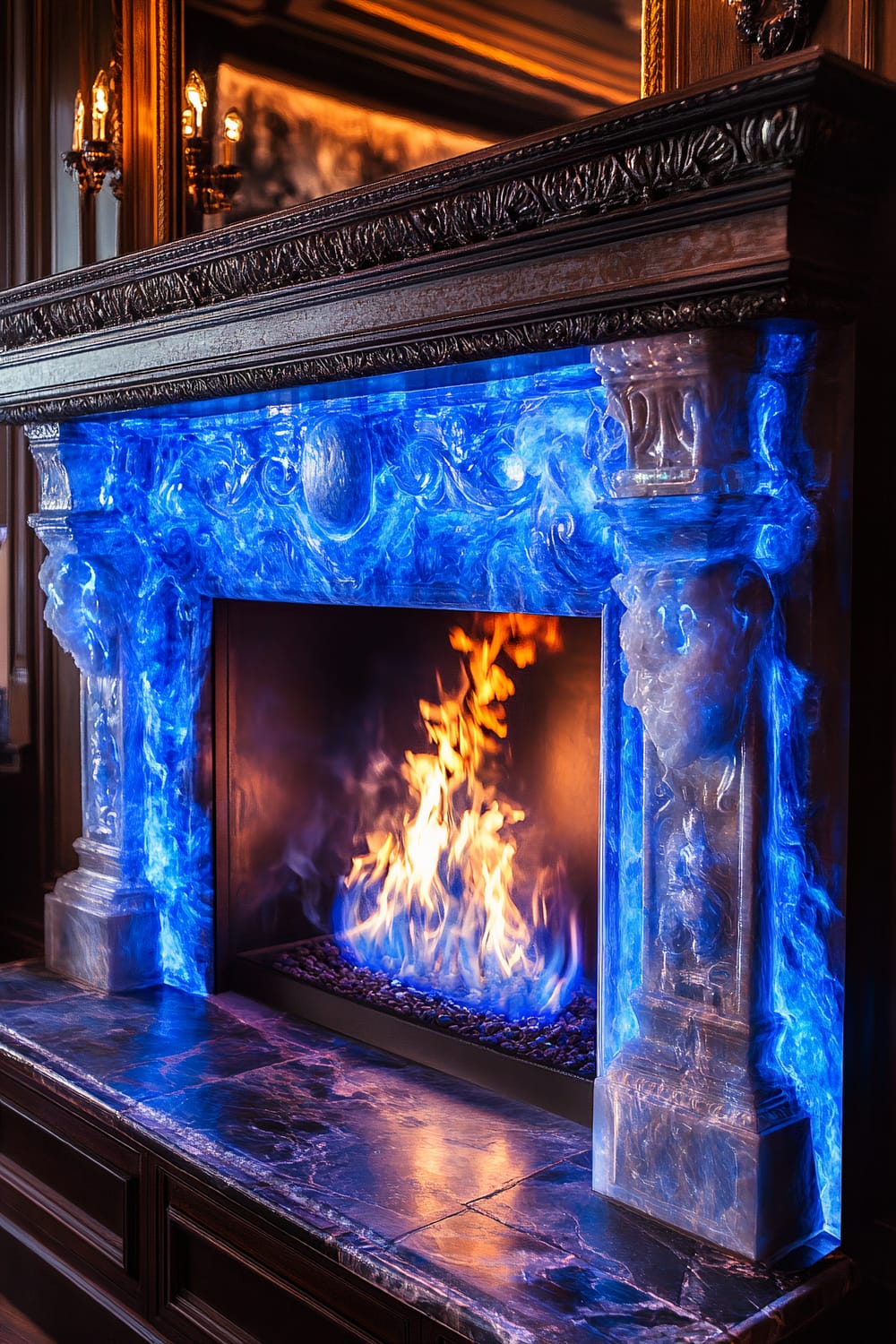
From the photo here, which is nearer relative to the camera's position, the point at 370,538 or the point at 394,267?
the point at 394,267

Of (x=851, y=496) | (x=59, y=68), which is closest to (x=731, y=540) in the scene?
(x=851, y=496)

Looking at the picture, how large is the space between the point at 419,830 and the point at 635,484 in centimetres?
129

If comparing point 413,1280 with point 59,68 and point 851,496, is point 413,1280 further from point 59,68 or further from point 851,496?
point 59,68

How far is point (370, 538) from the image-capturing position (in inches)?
95.1

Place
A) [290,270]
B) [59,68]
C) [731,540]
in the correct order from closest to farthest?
1. [731,540]
2. [290,270]
3. [59,68]

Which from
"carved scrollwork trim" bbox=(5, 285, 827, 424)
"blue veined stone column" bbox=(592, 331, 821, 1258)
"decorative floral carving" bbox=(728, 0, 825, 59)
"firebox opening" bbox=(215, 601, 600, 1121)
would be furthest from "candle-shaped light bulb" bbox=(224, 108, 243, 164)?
"blue veined stone column" bbox=(592, 331, 821, 1258)

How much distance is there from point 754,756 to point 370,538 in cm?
94

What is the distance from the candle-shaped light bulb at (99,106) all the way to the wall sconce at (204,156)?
0.71 feet

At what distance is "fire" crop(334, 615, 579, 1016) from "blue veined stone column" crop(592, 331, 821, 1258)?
686 mm

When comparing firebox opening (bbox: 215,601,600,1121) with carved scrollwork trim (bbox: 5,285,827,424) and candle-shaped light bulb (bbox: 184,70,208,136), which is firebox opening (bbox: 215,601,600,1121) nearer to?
carved scrollwork trim (bbox: 5,285,827,424)

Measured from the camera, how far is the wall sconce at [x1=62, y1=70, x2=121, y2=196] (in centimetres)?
286

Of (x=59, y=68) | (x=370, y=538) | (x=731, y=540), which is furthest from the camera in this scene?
(x=59, y=68)

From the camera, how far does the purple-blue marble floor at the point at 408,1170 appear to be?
165cm

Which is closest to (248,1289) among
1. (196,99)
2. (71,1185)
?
(71,1185)
